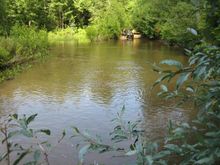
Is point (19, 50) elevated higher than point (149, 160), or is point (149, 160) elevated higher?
point (149, 160)

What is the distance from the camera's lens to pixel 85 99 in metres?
10.3

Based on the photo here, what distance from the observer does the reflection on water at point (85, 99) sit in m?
7.82

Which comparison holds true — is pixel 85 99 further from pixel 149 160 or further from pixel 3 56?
pixel 149 160

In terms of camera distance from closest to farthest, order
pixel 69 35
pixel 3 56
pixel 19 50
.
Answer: pixel 3 56
pixel 19 50
pixel 69 35

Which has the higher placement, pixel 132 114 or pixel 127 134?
A: pixel 127 134

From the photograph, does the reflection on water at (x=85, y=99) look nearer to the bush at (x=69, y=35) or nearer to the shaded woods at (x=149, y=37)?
the shaded woods at (x=149, y=37)

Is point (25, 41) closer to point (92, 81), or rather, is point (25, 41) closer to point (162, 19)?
point (92, 81)

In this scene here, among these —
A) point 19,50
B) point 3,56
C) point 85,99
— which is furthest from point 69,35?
point 85,99

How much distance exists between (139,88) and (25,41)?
815 cm

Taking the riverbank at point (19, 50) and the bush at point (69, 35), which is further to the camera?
the bush at point (69, 35)

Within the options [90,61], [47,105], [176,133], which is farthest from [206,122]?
[90,61]

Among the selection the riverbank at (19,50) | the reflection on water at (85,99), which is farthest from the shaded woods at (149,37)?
A: the reflection on water at (85,99)

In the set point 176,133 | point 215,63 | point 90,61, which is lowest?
point 90,61

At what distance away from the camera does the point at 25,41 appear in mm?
18344
